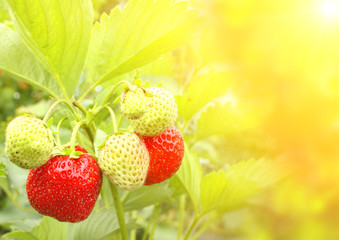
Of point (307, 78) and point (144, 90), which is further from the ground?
point (307, 78)

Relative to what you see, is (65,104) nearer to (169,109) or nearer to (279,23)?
(169,109)

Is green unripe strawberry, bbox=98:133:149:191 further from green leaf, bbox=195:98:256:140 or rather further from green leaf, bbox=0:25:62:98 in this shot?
green leaf, bbox=195:98:256:140

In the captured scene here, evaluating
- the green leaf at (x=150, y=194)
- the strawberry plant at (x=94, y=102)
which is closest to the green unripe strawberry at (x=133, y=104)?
the strawberry plant at (x=94, y=102)

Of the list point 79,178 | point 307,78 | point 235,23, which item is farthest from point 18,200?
point 235,23

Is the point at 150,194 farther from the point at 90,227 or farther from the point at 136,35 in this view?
the point at 136,35

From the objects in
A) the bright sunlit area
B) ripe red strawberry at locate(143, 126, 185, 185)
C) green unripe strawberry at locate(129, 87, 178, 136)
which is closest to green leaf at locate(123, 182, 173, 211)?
the bright sunlit area

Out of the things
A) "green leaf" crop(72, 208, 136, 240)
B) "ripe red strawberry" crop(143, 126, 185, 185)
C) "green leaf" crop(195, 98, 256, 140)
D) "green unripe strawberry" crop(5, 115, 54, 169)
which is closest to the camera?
"green unripe strawberry" crop(5, 115, 54, 169)

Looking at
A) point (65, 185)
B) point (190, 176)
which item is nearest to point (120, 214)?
point (65, 185)
